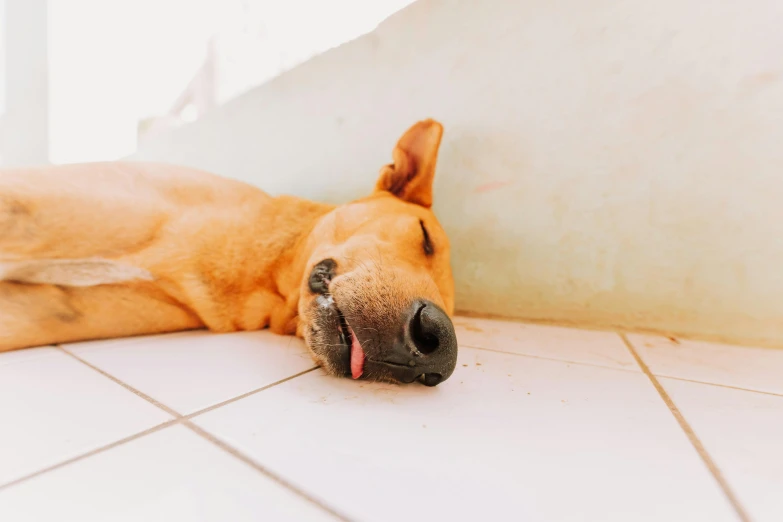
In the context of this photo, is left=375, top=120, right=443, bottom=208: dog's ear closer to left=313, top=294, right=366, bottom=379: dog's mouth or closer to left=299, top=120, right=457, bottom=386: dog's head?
left=299, top=120, right=457, bottom=386: dog's head

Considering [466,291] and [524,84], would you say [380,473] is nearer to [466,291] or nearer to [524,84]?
[466,291]

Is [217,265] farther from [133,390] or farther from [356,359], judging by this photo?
[356,359]

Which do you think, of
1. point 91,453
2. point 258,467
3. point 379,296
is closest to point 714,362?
point 379,296

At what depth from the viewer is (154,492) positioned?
1.90ft

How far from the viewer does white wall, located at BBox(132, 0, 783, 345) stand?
1441 mm

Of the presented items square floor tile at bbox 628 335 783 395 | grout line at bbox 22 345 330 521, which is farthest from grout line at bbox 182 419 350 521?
square floor tile at bbox 628 335 783 395

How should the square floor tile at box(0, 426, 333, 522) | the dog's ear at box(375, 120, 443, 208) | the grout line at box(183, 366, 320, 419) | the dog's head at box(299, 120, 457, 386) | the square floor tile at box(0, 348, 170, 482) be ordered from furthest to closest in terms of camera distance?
1. the dog's ear at box(375, 120, 443, 208)
2. the dog's head at box(299, 120, 457, 386)
3. the grout line at box(183, 366, 320, 419)
4. the square floor tile at box(0, 348, 170, 482)
5. the square floor tile at box(0, 426, 333, 522)

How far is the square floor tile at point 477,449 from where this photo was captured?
1.93 ft

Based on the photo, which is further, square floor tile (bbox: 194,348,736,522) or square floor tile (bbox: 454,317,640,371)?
square floor tile (bbox: 454,317,640,371)

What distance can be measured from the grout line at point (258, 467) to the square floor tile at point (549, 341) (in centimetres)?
96

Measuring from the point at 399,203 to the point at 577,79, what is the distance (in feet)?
3.03

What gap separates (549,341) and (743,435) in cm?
74

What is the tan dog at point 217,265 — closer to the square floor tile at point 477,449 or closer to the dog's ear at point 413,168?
the dog's ear at point 413,168

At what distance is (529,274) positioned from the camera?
1850 mm
